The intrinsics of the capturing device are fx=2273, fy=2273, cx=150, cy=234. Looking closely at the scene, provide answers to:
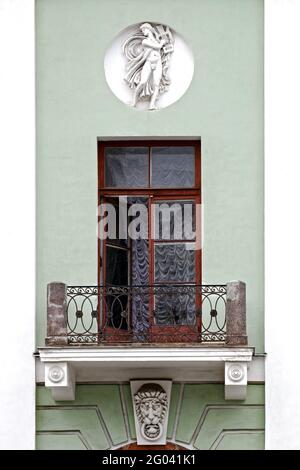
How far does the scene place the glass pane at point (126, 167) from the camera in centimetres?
2844

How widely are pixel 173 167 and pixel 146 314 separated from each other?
1.93m

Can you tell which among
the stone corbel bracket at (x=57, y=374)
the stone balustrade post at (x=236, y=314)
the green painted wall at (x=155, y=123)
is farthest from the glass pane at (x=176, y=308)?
the stone corbel bracket at (x=57, y=374)

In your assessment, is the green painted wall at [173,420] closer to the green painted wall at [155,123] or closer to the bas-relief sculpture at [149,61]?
the green painted wall at [155,123]

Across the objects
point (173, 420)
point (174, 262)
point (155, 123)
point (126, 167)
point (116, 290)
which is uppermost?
point (155, 123)

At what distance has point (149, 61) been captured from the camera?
28328 millimetres

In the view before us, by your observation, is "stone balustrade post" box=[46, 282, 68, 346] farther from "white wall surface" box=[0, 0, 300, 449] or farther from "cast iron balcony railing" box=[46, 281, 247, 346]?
"white wall surface" box=[0, 0, 300, 449]

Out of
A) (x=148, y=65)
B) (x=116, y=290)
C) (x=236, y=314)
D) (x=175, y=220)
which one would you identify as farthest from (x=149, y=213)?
(x=236, y=314)

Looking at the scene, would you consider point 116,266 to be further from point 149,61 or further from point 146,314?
point 149,61

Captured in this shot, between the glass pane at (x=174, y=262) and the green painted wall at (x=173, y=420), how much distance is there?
140cm
